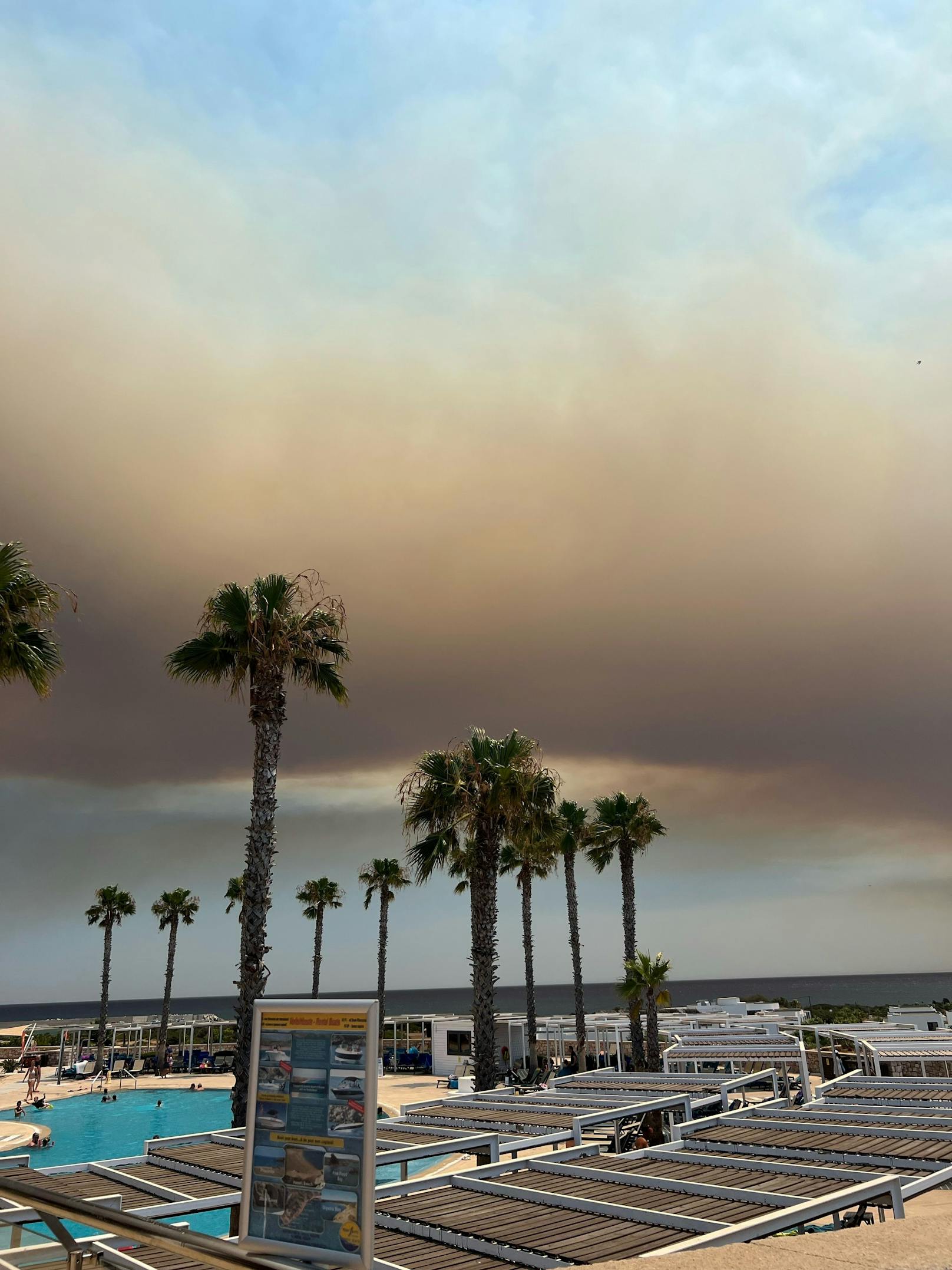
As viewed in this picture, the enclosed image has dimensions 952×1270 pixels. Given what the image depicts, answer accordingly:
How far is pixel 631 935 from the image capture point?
127 feet

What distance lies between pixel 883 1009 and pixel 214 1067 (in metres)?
54.7

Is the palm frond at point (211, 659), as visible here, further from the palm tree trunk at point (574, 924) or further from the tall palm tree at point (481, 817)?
the palm tree trunk at point (574, 924)

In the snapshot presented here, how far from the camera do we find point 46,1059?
59.3 m

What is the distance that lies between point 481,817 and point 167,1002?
40.4 metres

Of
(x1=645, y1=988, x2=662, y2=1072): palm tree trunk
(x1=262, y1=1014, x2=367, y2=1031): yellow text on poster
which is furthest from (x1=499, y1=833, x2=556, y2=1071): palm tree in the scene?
(x1=262, y1=1014, x2=367, y2=1031): yellow text on poster

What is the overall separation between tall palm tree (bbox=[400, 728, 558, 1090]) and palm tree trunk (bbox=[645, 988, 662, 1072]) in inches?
345

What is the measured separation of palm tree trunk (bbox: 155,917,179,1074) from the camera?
5112 centimetres

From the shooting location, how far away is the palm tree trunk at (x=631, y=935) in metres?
34.2

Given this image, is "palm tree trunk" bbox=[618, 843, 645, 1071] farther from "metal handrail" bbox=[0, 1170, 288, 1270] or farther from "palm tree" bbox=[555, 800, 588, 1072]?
"metal handrail" bbox=[0, 1170, 288, 1270]

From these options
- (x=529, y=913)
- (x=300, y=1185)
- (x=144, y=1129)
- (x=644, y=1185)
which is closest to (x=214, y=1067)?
(x=144, y=1129)

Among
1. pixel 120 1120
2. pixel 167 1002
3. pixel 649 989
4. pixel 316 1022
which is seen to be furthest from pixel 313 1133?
pixel 167 1002

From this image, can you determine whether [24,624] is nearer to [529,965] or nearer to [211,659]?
[211,659]

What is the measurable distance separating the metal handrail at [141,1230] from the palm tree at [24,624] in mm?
12155

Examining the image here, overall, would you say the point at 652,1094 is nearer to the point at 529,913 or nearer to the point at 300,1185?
the point at 300,1185
